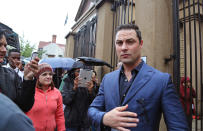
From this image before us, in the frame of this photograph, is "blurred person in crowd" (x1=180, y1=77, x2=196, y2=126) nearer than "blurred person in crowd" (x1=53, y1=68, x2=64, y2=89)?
Yes

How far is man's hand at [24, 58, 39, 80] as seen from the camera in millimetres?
1662

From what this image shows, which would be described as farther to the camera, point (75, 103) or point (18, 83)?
point (75, 103)

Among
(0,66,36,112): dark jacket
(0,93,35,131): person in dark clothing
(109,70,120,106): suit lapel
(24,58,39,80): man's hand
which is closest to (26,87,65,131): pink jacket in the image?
(0,66,36,112): dark jacket

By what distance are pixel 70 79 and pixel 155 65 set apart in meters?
1.79

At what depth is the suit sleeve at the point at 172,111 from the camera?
53.0 inches

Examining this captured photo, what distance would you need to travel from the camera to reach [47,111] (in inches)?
95.2

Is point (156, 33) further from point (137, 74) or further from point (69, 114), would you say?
point (69, 114)

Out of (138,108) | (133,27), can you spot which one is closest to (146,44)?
(133,27)

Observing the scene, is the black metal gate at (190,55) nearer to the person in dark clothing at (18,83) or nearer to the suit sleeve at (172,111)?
the suit sleeve at (172,111)

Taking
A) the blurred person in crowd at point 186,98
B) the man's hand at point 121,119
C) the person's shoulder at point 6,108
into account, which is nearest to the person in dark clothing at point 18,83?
the man's hand at point 121,119

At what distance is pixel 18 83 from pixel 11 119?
1.45m

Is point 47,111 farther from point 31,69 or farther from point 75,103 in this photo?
point 31,69

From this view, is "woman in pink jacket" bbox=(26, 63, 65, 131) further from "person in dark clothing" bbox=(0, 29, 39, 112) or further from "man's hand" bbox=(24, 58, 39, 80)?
"man's hand" bbox=(24, 58, 39, 80)

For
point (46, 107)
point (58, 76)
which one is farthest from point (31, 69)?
point (58, 76)
